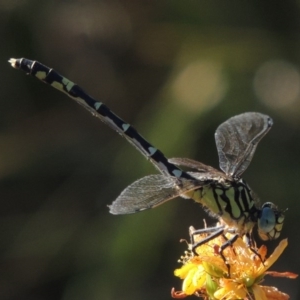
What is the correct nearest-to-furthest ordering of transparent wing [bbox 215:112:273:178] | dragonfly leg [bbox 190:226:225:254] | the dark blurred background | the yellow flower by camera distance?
the yellow flower
dragonfly leg [bbox 190:226:225:254]
transparent wing [bbox 215:112:273:178]
the dark blurred background

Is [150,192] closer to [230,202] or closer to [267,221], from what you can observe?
[230,202]

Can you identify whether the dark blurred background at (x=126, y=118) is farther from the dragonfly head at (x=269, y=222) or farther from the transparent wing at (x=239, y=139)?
the dragonfly head at (x=269, y=222)

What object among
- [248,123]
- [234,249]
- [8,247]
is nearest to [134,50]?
[8,247]

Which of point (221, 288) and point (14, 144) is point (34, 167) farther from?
point (221, 288)

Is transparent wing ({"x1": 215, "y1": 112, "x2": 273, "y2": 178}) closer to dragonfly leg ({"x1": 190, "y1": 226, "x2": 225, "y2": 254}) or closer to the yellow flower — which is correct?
dragonfly leg ({"x1": 190, "y1": 226, "x2": 225, "y2": 254})

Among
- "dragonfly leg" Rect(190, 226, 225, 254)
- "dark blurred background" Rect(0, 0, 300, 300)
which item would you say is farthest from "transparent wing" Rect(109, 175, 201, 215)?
"dark blurred background" Rect(0, 0, 300, 300)

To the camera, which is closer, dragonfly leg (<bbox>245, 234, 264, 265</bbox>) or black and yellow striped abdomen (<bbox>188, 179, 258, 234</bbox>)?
dragonfly leg (<bbox>245, 234, 264, 265</bbox>)
